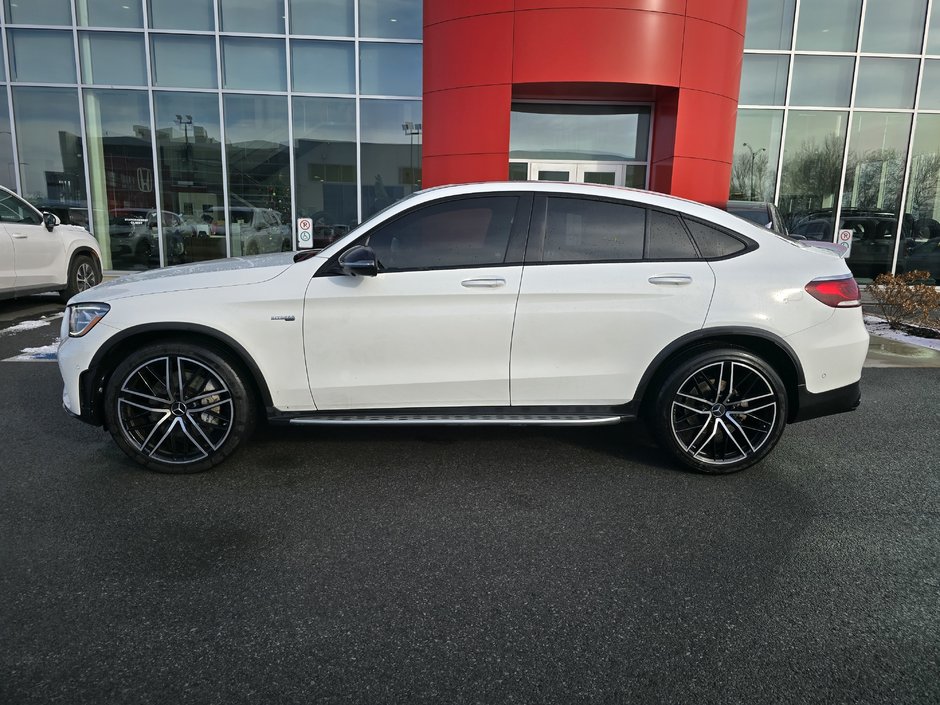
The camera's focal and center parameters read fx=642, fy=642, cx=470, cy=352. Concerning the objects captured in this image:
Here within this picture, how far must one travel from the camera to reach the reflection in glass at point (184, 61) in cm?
1334

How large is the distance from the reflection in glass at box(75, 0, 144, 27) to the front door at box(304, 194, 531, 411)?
508 inches

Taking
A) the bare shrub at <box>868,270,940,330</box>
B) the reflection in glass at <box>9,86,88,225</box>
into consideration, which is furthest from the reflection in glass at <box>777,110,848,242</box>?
the reflection in glass at <box>9,86,88,225</box>

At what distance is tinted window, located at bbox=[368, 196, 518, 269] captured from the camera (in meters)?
3.88

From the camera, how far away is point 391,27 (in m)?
13.4

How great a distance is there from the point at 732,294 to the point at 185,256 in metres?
12.8

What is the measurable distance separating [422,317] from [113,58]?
13344 mm

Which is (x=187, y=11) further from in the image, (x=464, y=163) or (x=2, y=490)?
(x=2, y=490)

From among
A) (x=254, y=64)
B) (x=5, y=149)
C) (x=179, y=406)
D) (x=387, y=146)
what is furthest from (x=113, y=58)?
(x=179, y=406)

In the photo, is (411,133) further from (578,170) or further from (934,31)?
(934,31)

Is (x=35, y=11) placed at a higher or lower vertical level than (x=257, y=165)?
higher

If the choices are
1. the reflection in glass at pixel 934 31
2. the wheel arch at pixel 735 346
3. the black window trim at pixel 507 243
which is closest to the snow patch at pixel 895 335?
the wheel arch at pixel 735 346

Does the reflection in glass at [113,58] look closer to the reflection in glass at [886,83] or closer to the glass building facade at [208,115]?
the glass building facade at [208,115]

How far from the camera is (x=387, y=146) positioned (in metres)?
13.7

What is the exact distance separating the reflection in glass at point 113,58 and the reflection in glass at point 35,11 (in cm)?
62
